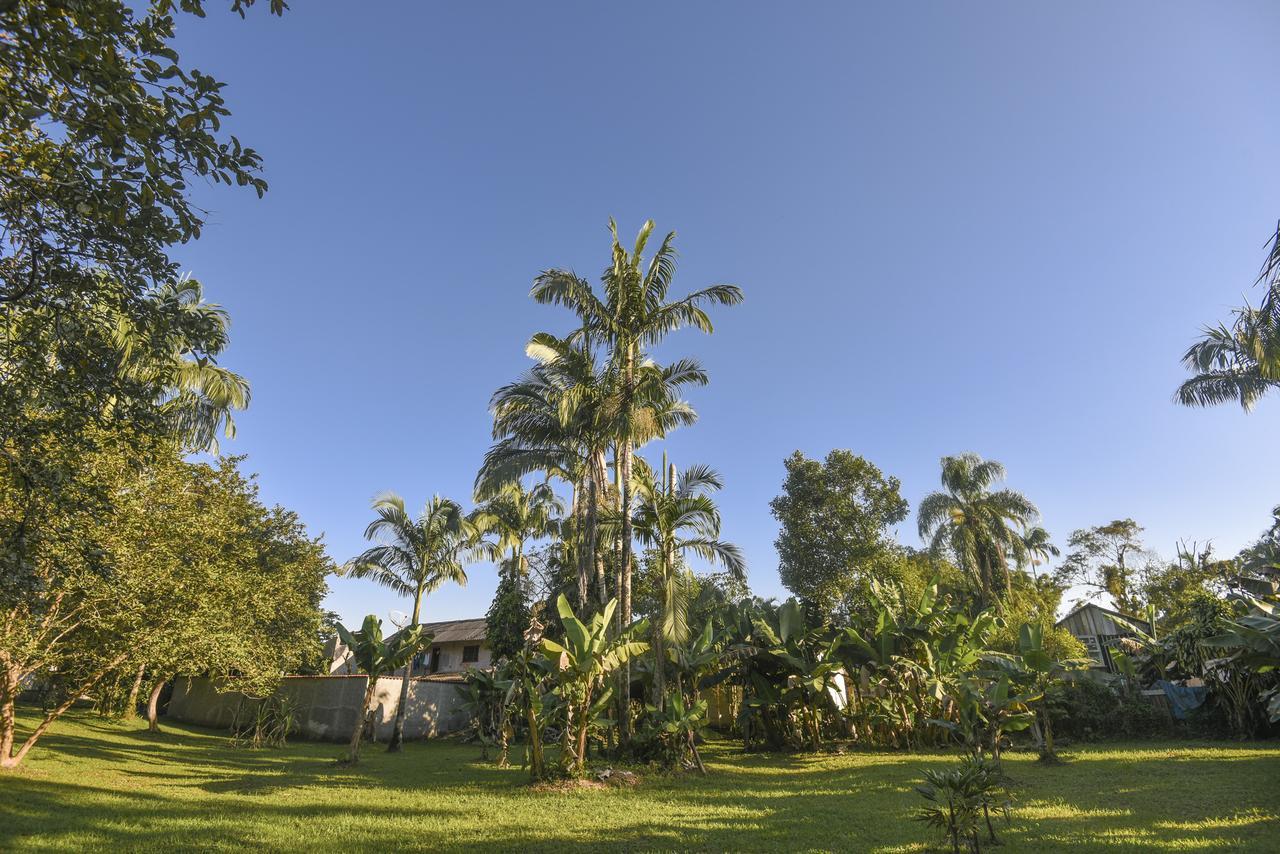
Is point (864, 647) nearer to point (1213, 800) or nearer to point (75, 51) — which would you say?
point (1213, 800)

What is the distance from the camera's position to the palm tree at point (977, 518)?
30.2 metres

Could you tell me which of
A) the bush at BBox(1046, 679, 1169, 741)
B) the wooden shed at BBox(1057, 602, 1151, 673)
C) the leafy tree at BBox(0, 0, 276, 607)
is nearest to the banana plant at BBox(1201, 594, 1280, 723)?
the bush at BBox(1046, 679, 1169, 741)

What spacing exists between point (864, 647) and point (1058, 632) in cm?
1171

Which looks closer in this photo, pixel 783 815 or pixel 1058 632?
pixel 783 815

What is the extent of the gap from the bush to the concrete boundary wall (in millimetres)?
20278

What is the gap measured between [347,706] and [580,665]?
1671 centimetres

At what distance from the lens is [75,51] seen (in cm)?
381

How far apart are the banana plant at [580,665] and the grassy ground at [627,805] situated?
1.21 meters

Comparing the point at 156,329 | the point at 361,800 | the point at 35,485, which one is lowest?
the point at 361,800

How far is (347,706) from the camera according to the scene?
23.9 metres

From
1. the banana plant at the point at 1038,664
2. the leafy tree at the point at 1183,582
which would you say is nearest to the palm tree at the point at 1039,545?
the leafy tree at the point at 1183,582

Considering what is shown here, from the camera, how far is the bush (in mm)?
17234

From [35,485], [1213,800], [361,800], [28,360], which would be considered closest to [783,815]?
[1213,800]

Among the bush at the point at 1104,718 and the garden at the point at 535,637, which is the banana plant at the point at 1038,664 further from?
the bush at the point at 1104,718
